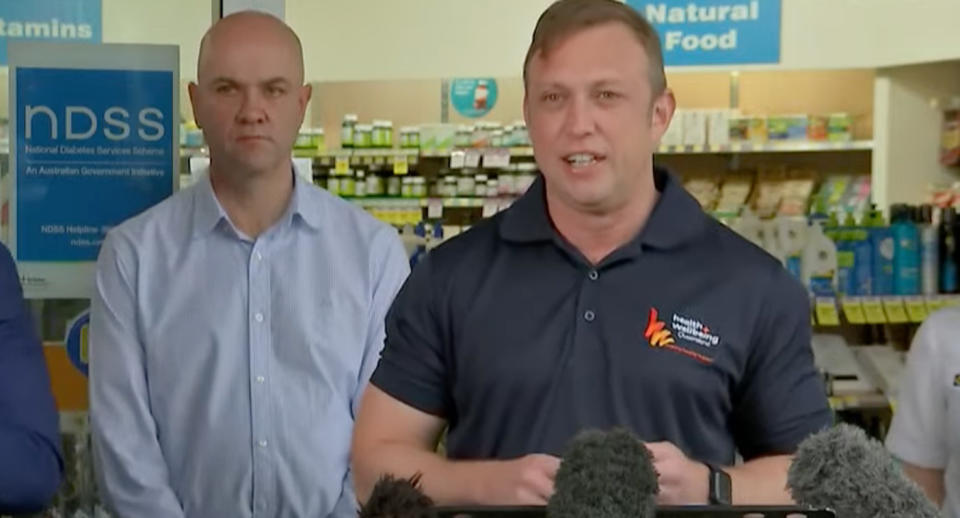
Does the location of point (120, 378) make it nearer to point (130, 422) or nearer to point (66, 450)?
point (130, 422)

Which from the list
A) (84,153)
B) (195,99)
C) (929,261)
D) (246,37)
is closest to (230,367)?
(195,99)

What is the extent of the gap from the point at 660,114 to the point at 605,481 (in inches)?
38.9

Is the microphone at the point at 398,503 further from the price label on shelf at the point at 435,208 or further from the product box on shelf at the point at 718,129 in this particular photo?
the price label on shelf at the point at 435,208

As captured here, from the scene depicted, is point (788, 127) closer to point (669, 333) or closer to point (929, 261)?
point (929, 261)

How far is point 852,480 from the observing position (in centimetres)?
79

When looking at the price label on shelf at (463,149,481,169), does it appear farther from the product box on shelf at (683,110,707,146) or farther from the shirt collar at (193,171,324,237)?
the shirt collar at (193,171,324,237)

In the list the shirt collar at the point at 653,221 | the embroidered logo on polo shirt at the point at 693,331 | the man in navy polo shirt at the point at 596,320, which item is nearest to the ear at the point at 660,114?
the man in navy polo shirt at the point at 596,320

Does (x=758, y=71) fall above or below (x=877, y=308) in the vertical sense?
above

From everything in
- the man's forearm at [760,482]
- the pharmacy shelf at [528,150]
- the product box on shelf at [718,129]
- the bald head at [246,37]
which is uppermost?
the product box on shelf at [718,129]

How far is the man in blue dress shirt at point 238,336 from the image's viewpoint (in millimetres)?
2484

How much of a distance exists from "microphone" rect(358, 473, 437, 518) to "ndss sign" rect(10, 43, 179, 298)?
98.4 inches

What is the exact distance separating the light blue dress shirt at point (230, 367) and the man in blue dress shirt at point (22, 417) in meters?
0.70

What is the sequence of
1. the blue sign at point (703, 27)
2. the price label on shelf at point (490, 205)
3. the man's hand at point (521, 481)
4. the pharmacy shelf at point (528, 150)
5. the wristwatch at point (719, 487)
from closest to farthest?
the man's hand at point (521, 481) < the wristwatch at point (719, 487) < the blue sign at point (703, 27) < the pharmacy shelf at point (528, 150) < the price label on shelf at point (490, 205)

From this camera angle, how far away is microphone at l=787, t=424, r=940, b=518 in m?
0.78
